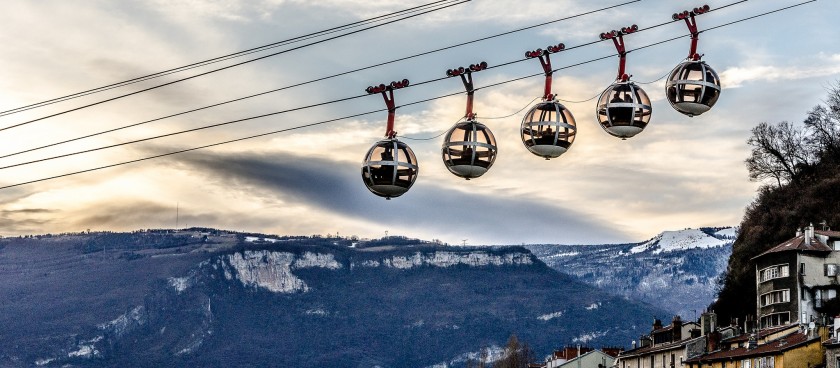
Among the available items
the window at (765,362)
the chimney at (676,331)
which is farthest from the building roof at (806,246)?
the window at (765,362)

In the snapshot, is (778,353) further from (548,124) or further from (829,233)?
(548,124)

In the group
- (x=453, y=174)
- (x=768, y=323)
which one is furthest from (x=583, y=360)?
(x=453, y=174)

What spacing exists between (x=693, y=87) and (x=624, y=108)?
80.2 inches

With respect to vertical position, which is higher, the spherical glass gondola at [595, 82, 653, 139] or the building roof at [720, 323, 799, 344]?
the spherical glass gondola at [595, 82, 653, 139]

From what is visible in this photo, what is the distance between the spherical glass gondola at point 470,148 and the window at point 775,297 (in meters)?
98.8

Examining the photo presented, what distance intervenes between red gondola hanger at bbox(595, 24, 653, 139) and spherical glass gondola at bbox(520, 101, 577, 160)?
1143 millimetres

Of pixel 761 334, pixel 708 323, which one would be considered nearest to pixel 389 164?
pixel 761 334

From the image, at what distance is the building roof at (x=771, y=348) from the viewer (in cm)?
11388

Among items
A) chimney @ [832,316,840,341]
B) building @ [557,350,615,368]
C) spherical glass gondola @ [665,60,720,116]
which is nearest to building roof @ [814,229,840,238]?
chimney @ [832,316,840,341]

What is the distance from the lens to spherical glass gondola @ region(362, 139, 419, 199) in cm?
4781

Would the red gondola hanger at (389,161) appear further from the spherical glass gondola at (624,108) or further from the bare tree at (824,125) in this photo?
the bare tree at (824,125)

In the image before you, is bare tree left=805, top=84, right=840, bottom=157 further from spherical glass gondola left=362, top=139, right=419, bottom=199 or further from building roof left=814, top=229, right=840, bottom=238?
spherical glass gondola left=362, top=139, right=419, bottom=199

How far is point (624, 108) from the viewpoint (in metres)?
47.8

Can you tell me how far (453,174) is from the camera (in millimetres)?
48469
